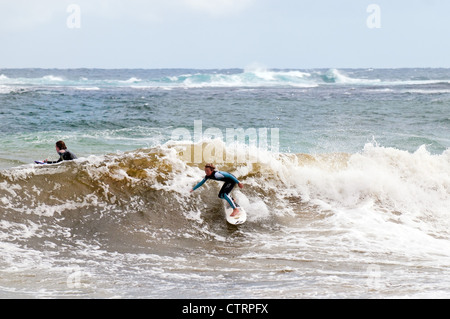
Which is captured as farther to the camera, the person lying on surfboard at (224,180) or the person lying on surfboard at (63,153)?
the person lying on surfboard at (63,153)

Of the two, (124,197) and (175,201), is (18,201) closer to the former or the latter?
(124,197)

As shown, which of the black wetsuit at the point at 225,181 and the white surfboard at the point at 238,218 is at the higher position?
the black wetsuit at the point at 225,181

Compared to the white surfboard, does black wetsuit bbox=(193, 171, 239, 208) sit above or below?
above

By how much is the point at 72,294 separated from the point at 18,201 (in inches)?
170

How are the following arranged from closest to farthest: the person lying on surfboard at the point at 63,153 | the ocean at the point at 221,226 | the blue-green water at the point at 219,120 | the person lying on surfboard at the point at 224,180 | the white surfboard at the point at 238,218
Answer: the ocean at the point at 221,226
the person lying on surfboard at the point at 224,180
the white surfboard at the point at 238,218
the person lying on surfboard at the point at 63,153
the blue-green water at the point at 219,120

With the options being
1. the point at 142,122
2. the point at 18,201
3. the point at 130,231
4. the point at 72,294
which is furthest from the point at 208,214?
the point at 142,122

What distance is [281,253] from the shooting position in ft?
29.6

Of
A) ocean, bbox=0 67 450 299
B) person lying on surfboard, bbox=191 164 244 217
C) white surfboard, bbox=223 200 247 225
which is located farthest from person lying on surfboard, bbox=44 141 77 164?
white surfboard, bbox=223 200 247 225

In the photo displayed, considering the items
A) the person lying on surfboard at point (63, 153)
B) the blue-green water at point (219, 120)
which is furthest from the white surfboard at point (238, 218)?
the blue-green water at point (219, 120)

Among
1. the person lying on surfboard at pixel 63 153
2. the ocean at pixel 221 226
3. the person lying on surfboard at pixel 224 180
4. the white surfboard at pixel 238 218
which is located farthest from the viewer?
the person lying on surfboard at pixel 63 153

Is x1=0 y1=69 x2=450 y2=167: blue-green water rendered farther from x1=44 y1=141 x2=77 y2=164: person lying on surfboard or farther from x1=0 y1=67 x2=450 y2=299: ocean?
x1=44 y1=141 x2=77 y2=164: person lying on surfboard

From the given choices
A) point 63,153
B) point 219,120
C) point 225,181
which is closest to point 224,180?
point 225,181

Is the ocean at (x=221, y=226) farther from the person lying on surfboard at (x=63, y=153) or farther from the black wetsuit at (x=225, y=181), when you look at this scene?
the black wetsuit at (x=225, y=181)

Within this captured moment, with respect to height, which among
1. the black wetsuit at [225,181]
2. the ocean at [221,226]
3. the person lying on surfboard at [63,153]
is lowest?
the ocean at [221,226]
